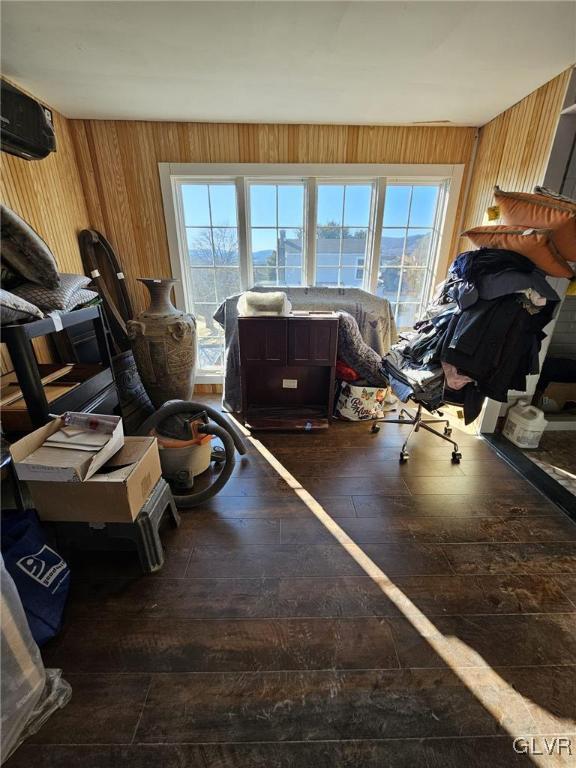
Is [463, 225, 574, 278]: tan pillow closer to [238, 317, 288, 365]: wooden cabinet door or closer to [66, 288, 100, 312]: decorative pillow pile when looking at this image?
[238, 317, 288, 365]: wooden cabinet door

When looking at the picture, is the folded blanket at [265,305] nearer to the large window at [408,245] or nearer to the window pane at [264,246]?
the window pane at [264,246]

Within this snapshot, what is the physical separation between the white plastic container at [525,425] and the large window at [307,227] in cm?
141

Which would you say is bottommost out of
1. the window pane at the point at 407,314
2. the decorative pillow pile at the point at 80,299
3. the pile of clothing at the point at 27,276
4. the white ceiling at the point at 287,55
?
the window pane at the point at 407,314

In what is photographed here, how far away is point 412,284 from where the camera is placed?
3.12m

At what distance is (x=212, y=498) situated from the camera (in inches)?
73.6

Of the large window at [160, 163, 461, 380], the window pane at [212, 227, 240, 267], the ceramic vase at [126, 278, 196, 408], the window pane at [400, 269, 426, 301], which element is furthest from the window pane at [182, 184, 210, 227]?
the window pane at [400, 269, 426, 301]

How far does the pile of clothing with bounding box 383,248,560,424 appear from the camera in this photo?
1.56 m

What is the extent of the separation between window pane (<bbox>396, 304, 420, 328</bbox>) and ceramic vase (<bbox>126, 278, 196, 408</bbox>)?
2.09 metres

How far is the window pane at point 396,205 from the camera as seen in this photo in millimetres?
2795

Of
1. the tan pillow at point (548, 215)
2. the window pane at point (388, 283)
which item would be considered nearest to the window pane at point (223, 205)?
the window pane at point (388, 283)

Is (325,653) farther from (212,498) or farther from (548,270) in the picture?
(548,270)

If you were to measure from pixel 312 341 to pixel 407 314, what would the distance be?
140 centimetres

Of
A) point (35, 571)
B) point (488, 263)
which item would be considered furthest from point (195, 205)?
point (35, 571)

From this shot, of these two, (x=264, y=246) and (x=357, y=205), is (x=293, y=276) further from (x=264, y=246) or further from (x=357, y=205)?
(x=357, y=205)
